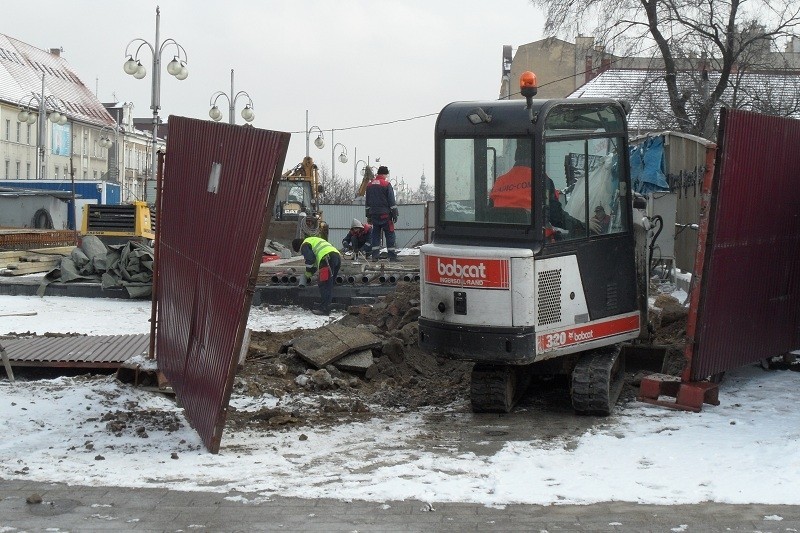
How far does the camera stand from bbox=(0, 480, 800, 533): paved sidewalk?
5949mm

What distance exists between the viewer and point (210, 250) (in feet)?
26.2

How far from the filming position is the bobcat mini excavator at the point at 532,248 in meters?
8.45

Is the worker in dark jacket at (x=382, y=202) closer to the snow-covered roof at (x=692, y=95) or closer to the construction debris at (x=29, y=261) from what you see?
the snow-covered roof at (x=692, y=95)

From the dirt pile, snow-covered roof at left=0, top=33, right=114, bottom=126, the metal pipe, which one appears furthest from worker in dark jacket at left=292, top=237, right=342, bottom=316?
snow-covered roof at left=0, top=33, right=114, bottom=126

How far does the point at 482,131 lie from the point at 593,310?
72.6 inches

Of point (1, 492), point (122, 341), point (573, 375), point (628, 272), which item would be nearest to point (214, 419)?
point (1, 492)

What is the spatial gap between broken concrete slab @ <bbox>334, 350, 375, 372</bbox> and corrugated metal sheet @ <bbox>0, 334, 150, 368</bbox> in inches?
84.6

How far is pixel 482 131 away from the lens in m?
8.76

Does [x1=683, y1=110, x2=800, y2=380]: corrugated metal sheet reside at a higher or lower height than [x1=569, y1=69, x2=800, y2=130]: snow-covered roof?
lower

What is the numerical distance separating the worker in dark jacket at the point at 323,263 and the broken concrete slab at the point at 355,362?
5555mm

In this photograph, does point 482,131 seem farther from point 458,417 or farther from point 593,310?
point 458,417

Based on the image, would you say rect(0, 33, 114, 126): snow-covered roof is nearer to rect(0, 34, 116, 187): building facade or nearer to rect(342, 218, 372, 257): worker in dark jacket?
rect(0, 34, 116, 187): building facade

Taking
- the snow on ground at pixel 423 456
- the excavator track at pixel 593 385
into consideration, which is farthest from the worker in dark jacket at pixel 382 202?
the excavator track at pixel 593 385

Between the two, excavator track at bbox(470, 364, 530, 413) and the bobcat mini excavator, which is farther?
excavator track at bbox(470, 364, 530, 413)
